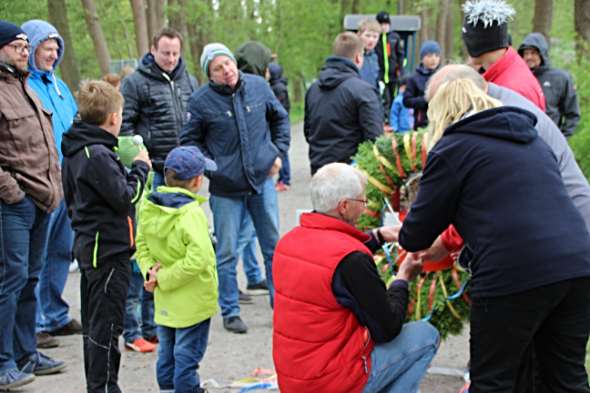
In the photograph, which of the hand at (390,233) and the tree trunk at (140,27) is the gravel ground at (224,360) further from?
the tree trunk at (140,27)

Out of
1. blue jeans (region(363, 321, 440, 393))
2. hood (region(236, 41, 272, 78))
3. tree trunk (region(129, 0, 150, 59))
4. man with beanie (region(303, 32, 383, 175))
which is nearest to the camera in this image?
blue jeans (region(363, 321, 440, 393))

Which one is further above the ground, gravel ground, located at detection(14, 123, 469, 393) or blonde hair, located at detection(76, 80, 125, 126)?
blonde hair, located at detection(76, 80, 125, 126)

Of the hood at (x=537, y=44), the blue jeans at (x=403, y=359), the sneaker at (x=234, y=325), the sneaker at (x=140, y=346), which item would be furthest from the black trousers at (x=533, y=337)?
the hood at (x=537, y=44)

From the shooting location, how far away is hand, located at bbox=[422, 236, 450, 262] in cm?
283

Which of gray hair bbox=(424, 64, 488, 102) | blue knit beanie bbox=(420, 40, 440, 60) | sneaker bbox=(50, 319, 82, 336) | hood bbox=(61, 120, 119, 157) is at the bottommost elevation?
sneaker bbox=(50, 319, 82, 336)

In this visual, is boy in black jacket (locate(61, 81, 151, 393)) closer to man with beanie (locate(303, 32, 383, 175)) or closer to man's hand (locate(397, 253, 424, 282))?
man's hand (locate(397, 253, 424, 282))

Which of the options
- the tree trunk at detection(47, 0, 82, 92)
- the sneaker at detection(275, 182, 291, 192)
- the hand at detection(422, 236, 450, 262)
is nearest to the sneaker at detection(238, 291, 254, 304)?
the hand at detection(422, 236, 450, 262)

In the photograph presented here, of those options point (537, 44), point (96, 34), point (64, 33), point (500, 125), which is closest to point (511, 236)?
point (500, 125)

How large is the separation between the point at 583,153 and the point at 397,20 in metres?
8.92

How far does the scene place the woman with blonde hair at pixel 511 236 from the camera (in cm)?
221

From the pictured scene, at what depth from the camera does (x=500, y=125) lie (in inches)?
90.8

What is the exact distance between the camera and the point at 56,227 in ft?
14.4

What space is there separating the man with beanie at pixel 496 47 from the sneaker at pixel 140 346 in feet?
10.1

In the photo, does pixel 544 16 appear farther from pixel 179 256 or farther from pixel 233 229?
pixel 179 256
